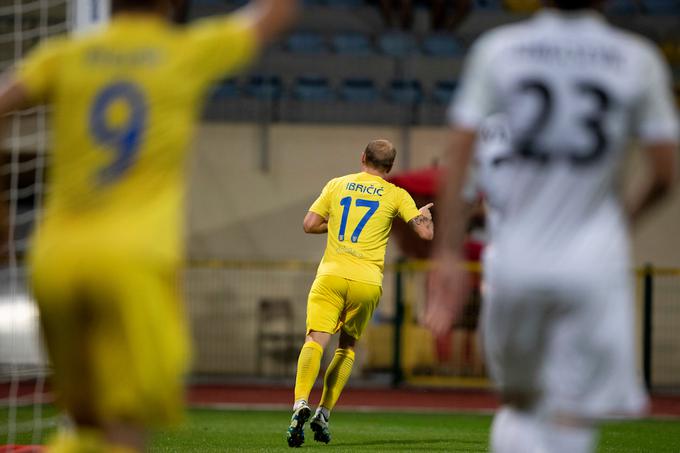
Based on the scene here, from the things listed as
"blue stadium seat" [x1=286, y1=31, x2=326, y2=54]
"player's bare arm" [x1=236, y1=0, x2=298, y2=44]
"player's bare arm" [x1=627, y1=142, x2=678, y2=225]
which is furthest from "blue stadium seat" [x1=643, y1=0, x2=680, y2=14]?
"player's bare arm" [x1=236, y1=0, x2=298, y2=44]

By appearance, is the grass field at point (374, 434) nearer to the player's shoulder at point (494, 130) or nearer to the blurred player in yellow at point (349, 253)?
the blurred player in yellow at point (349, 253)

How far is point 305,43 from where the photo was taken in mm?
21781

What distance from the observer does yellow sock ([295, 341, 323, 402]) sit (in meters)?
9.34

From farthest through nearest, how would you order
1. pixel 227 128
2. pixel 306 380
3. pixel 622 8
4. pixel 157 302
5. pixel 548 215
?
1. pixel 622 8
2. pixel 227 128
3. pixel 306 380
4. pixel 548 215
5. pixel 157 302

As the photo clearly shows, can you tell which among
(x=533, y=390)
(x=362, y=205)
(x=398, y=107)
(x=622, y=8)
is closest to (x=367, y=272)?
(x=362, y=205)

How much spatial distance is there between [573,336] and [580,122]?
0.64m

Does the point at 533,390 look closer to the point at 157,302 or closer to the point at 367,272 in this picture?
the point at 157,302

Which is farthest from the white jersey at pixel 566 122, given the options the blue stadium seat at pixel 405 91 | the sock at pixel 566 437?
the blue stadium seat at pixel 405 91

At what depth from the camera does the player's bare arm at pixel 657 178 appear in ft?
13.1

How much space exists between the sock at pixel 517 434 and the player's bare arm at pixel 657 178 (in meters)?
0.72

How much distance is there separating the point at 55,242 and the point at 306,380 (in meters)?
5.85

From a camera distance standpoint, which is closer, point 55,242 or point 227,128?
point 55,242

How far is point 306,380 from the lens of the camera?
30.9ft

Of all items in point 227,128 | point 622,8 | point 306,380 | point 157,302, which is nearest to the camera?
point 157,302
